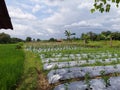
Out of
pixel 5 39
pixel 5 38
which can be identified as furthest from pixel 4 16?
pixel 5 39

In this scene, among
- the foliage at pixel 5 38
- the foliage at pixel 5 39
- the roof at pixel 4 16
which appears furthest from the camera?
the foliage at pixel 5 38

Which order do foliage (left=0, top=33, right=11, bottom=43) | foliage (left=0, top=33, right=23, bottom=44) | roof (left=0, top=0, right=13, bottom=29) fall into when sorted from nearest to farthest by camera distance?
roof (left=0, top=0, right=13, bottom=29), foliage (left=0, top=33, right=23, bottom=44), foliage (left=0, top=33, right=11, bottom=43)

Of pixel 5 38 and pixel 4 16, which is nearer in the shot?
pixel 4 16

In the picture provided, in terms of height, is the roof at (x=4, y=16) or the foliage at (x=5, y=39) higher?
the roof at (x=4, y=16)

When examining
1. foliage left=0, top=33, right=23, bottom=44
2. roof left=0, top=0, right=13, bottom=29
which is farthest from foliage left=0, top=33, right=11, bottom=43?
roof left=0, top=0, right=13, bottom=29

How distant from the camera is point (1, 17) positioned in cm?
520

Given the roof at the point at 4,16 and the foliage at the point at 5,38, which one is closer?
the roof at the point at 4,16

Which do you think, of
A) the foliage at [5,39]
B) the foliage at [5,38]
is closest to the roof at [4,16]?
the foliage at [5,39]

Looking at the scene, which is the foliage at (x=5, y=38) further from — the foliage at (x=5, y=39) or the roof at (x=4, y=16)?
the roof at (x=4, y=16)

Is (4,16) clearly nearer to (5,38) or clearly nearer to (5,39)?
(5,38)

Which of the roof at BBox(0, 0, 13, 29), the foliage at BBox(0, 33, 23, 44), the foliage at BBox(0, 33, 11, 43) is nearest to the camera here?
the roof at BBox(0, 0, 13, 29)

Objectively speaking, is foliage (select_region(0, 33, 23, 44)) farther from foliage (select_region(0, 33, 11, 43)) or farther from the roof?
the roof

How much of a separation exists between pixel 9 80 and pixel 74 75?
304 centimetres

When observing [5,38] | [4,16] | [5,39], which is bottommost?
[5,39]
